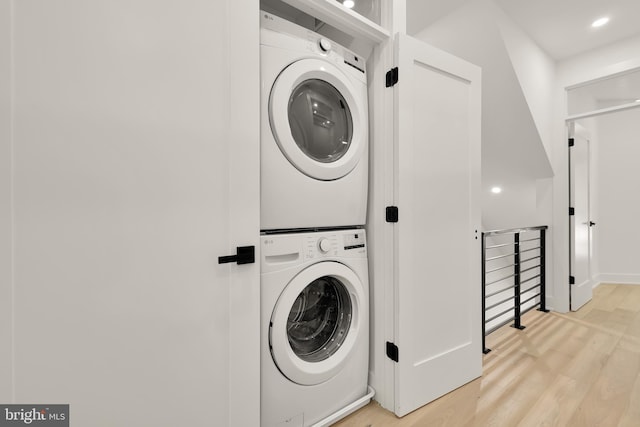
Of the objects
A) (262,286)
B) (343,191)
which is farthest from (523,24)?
(262,286)

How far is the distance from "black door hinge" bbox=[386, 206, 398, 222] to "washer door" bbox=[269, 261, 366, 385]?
0.34 metres

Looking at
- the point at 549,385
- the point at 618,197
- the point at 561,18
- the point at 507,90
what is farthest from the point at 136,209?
the point at 618,197

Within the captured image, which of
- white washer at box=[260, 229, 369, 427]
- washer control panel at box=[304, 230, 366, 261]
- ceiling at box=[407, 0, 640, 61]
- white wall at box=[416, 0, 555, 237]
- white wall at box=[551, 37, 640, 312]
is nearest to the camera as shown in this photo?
white washer at box=[260, 229, 369, 427]

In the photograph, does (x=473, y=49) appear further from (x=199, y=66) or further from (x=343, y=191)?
(x=199, y=66)

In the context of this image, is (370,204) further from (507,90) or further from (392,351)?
(507,90)

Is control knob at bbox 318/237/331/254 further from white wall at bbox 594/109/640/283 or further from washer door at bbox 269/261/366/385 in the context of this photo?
white wall at bbox 594/109/640/283

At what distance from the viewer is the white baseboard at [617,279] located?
3.84m

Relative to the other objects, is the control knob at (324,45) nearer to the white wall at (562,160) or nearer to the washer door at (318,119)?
the washer door at (318,119)

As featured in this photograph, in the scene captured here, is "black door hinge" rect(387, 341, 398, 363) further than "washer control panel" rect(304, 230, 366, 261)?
Yes

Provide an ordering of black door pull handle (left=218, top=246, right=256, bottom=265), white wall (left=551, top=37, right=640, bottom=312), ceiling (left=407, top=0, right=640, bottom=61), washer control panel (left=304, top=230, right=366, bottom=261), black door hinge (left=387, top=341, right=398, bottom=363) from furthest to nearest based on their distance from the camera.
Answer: white wall (left=551, top=37, right=640, bottom=312) < ceiling (left=407, top=0, right=640, bottom=61) < black door hinge (left=387, top=341, right=398, bottom=363) < washer control panel (left=304, top=230, right=366, bottom=261) < black door pull handle (left=218, top=246, right=256, bottom=265)

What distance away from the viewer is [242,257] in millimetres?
1030

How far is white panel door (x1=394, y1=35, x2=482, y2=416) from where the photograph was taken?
141cm

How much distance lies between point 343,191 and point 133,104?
0.90m

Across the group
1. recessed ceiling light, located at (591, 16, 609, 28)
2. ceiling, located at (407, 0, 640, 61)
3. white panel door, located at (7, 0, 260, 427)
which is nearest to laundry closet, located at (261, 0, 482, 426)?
white panel door, located at (7, 0, 260, 427)
